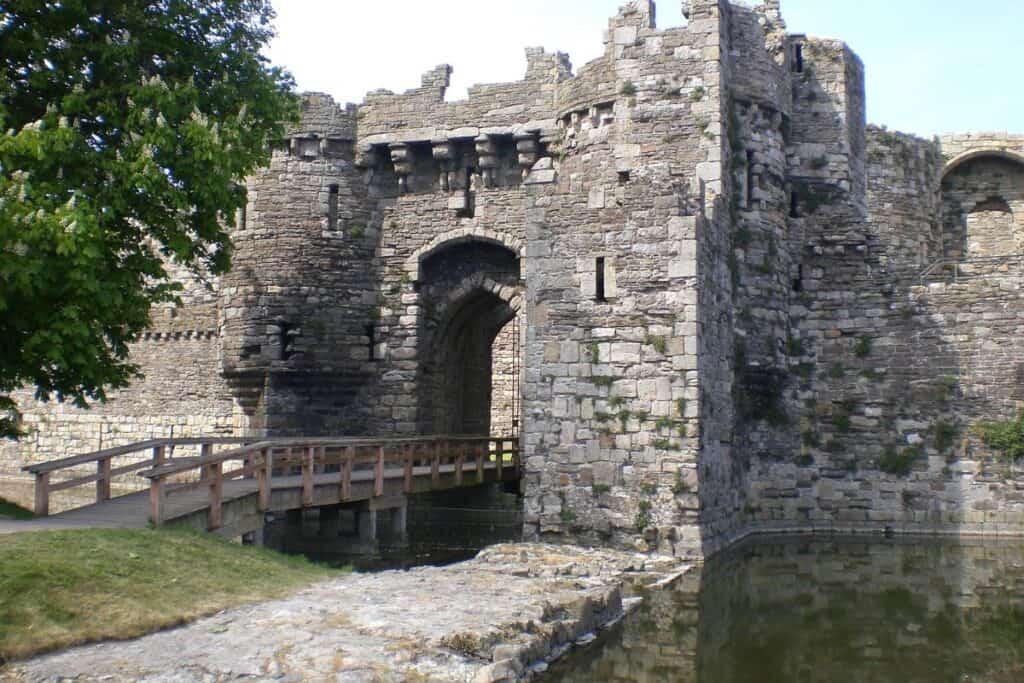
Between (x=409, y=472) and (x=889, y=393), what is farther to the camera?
(x=889, y=393)

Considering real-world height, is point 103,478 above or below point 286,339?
below

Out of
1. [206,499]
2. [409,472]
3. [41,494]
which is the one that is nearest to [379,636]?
[206,499]

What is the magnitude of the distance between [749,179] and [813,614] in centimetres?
885

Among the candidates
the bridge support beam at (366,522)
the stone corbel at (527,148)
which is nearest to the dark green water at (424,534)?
the bridge support beam at (366,522)

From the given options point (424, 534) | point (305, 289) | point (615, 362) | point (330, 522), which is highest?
point (305, 289)

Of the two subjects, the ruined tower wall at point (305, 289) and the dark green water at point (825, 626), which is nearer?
the dark green water at point (825, 626)

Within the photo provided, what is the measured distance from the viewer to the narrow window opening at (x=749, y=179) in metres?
17.0

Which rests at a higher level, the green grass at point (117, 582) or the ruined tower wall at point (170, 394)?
the ruined tower wall at point (170, 394)

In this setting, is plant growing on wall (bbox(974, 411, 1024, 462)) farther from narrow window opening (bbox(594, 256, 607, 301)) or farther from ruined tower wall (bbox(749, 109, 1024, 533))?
narrow window opening (bbox(594, 256, 607, 301))

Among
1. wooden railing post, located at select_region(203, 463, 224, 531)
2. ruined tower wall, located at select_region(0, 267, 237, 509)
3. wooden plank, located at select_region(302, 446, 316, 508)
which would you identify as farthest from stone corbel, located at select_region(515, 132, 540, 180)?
wooden railing post, located at select_region(203, 463, 224, 531)

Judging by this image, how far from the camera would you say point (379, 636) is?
295 inches

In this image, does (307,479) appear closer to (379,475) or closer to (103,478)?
(379,475)

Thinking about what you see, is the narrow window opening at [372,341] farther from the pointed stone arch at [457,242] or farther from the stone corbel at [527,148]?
the stone corbel at [527,148]

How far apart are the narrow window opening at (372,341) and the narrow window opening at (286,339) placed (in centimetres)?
136
